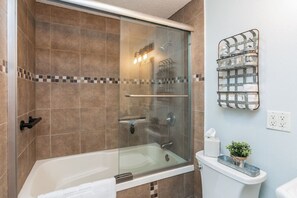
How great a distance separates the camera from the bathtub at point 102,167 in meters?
1.54

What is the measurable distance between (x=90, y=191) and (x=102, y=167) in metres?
0.90

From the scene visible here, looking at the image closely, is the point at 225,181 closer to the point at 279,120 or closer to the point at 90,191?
the point at 279,120

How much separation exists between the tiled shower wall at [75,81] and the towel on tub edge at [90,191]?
91cm

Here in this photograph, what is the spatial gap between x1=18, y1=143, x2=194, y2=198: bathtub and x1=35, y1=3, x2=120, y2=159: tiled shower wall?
0.39ft

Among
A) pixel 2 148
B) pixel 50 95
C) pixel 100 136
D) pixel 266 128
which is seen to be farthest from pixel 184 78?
pixel 2 148

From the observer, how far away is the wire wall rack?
1183 mm

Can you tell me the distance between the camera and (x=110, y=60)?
2211 millimetres

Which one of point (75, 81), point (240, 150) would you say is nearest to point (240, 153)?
point (240, 150)

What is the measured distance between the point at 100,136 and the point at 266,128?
1.83 meters

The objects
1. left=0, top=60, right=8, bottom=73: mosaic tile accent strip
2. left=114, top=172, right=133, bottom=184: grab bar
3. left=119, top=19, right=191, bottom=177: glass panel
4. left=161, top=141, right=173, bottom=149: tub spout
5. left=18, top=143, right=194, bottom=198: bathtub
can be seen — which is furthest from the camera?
left=161, top=141, right=173, bottom=149: tub spout

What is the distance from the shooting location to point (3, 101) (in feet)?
3.34

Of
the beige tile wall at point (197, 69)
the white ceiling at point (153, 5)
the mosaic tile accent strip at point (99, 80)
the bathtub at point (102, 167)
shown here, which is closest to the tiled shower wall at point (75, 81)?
the mosaic tile accent strip at point (99, 80)

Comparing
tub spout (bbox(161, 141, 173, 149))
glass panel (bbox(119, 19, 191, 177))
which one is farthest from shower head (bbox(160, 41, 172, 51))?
tub spout (bbox(161, 141, 173, 149))

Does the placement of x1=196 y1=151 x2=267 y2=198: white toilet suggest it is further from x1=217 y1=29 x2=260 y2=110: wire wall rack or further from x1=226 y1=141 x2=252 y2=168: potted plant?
x1=217 y1=29 x2=260 y2=110: wire wall rack
